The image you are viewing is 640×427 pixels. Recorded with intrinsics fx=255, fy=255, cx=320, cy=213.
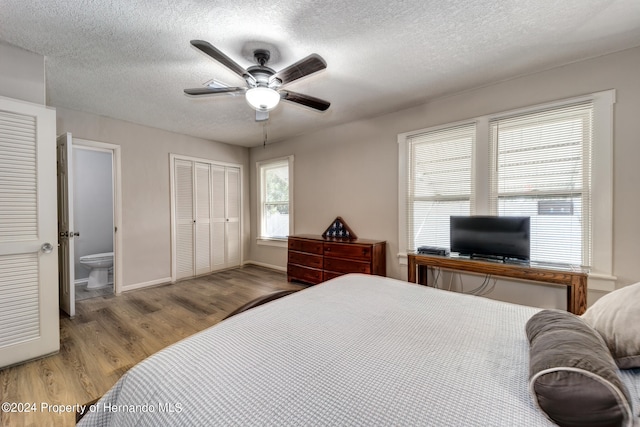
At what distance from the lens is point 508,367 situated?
34.3 inches

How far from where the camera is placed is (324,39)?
77.0 inches

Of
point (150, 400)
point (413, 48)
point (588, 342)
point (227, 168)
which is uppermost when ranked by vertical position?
point (413, 48)

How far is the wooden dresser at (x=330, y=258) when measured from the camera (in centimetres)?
333

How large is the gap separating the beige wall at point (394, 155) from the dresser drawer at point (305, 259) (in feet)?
1.82

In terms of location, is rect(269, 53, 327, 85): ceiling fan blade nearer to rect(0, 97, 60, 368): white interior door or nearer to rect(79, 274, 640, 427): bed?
rect(79, 274, 640, 427): bed

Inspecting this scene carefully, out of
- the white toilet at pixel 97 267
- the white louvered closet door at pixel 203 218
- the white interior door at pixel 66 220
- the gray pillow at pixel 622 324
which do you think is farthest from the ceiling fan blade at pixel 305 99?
the white toilet at pixel 97 267

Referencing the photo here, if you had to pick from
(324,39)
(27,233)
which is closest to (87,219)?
(27,233)

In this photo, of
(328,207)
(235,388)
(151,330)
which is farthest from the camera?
(328,207)

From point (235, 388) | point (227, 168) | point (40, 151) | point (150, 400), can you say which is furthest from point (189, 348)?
point (227, 168)

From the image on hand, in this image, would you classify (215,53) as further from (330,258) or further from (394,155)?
(330,258)

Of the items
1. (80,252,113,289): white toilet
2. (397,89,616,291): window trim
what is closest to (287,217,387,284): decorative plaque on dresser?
(397,89,616,291): window trim

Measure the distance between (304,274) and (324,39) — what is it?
3.05m

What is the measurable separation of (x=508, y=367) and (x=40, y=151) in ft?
10.9

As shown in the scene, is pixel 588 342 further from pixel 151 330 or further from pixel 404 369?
pixel 151 330
